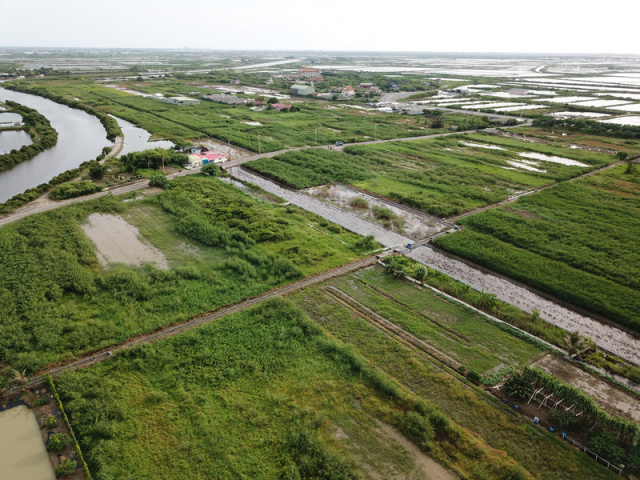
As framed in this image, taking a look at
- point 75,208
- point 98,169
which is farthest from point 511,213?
point 98,169

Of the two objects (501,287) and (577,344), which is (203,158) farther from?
(577,344)

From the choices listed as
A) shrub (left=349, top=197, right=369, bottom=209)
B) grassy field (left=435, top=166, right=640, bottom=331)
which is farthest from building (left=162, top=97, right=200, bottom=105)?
grassy field (left=435, top=166, right=640, bottom=331)

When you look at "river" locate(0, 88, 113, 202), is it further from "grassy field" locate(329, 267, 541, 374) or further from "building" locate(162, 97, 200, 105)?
"grassy field" locate(329, 267, 541, 374)

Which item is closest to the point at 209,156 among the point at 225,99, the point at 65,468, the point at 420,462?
the point at 65,468

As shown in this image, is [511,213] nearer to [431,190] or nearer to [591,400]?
[431,190]

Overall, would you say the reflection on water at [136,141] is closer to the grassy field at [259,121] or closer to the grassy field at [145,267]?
the grassy field at [259,121]

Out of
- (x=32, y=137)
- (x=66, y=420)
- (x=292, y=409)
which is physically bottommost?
(x=292, y=409)
